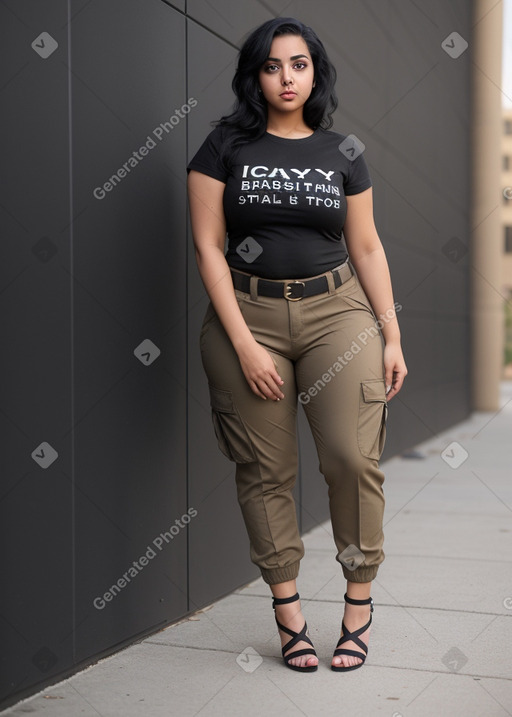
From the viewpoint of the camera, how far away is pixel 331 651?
104 inches

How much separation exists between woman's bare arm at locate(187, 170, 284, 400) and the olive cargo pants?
6 cm

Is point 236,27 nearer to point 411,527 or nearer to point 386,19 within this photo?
point 411,527

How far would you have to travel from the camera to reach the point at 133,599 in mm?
2713

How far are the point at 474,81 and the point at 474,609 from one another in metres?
9.29

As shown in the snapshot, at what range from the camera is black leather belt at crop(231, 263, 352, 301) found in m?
2.48

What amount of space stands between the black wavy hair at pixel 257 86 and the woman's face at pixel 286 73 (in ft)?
0.07

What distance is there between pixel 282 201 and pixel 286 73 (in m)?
0.35

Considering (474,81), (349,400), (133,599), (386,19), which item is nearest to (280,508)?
(349,400)
